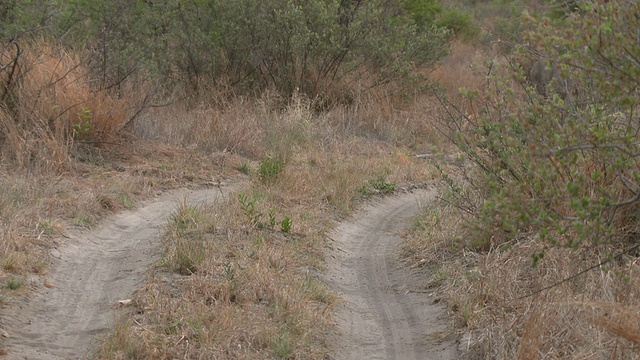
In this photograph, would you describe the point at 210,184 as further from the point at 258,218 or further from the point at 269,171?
the point at 258,218

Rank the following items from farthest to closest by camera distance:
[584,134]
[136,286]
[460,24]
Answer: [460,24], [136,286], [584,134]

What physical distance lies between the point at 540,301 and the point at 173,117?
7.88 m

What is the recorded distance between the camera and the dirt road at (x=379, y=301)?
19.3 feet

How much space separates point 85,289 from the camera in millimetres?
6488

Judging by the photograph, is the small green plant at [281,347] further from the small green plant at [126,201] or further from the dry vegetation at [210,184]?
the small green plant at [126,201]

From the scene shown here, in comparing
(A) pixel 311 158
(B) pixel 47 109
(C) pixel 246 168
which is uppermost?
(B) pixel 47 109

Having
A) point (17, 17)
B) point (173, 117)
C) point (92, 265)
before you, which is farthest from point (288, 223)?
point (17, 17)

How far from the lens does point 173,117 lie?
12367 millimetres

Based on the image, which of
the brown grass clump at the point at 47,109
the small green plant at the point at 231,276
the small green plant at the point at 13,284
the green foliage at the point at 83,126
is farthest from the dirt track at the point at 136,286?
the green foliage at the point at 83,126

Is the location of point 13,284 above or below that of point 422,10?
above

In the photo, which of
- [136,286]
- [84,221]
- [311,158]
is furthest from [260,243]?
[311,158]

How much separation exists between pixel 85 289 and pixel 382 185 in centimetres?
518

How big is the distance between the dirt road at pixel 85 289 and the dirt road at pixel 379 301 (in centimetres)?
155

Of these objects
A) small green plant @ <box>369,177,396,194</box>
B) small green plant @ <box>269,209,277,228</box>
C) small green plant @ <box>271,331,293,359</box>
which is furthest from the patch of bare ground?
small green plant @ <box>369,177,396,194</box>
